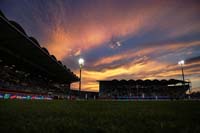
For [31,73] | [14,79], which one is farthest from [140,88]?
[14,79]

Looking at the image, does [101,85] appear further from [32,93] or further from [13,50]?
[13,50]

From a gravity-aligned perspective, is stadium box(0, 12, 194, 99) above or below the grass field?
above

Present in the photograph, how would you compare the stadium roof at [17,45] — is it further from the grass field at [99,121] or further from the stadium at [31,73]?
the grass field at [99,121]

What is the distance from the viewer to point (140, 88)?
84.0 meters

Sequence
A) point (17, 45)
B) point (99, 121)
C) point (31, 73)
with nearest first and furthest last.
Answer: point (99, 121)
point (17, 45)
point (31, 73)

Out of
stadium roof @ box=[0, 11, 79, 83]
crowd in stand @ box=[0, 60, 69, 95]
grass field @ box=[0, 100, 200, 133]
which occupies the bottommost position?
grass field @ box=[0, 100, 200, 133]

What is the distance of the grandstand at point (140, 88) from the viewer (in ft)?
249

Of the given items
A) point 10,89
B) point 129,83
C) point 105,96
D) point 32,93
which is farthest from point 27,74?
point 129,83

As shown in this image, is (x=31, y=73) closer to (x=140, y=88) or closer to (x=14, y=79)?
(x=14, y=79)

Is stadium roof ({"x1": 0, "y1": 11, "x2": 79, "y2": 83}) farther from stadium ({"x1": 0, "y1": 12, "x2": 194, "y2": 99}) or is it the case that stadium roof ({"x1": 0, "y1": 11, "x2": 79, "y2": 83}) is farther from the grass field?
the grass field

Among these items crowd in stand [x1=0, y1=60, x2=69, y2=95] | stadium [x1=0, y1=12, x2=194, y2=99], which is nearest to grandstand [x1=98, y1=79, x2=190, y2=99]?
stadium [x1=0, y1=12, x2=194, y2=99]

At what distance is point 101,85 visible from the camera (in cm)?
8362

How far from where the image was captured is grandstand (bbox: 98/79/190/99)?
7600 centimetres

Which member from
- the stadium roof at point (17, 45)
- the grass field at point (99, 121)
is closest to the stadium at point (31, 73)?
the stadium roof at point (17, 45)
